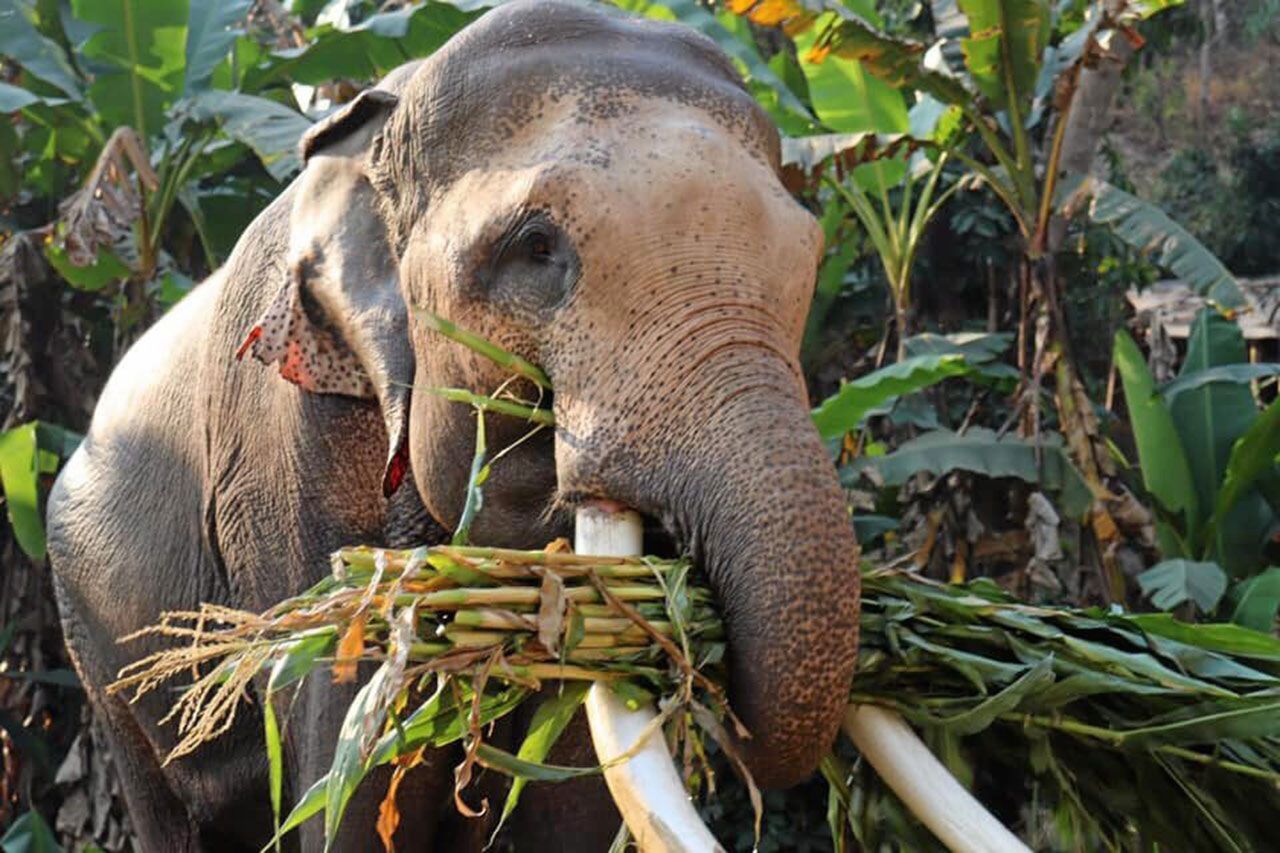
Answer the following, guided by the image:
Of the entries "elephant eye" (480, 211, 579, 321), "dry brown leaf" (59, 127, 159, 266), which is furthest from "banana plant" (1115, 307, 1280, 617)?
"elephant eye" (480, 211, 579, 321)

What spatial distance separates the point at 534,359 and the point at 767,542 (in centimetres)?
63

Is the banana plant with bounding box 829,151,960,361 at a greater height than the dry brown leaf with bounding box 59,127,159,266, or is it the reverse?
the dry brown leaf with bounding box 59,127,159,266

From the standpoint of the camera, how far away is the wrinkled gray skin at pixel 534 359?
2.49 metres

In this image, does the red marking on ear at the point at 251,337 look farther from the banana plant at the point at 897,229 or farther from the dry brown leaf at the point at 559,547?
the banana plant at the point at 897,229

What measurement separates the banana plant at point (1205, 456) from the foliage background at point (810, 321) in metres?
0.04

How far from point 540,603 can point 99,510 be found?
7.52 feet

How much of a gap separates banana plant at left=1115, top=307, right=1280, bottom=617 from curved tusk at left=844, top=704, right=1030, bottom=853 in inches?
184

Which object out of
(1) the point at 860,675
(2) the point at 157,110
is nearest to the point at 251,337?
(1) the point at 860,675

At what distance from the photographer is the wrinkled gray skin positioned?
2.49 m

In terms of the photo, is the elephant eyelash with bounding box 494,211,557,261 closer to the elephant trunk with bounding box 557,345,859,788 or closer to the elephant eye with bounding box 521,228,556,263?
the elephant eye with bounding box 521,228,556,263

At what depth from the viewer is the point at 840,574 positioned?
2.45 m

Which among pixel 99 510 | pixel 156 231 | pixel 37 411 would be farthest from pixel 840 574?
pixel 37 411

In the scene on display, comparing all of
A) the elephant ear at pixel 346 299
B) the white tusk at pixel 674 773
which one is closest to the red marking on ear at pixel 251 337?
the elephant ear at pixel 346 299

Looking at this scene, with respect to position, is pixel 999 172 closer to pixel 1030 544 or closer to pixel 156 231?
pixel 1030 544
